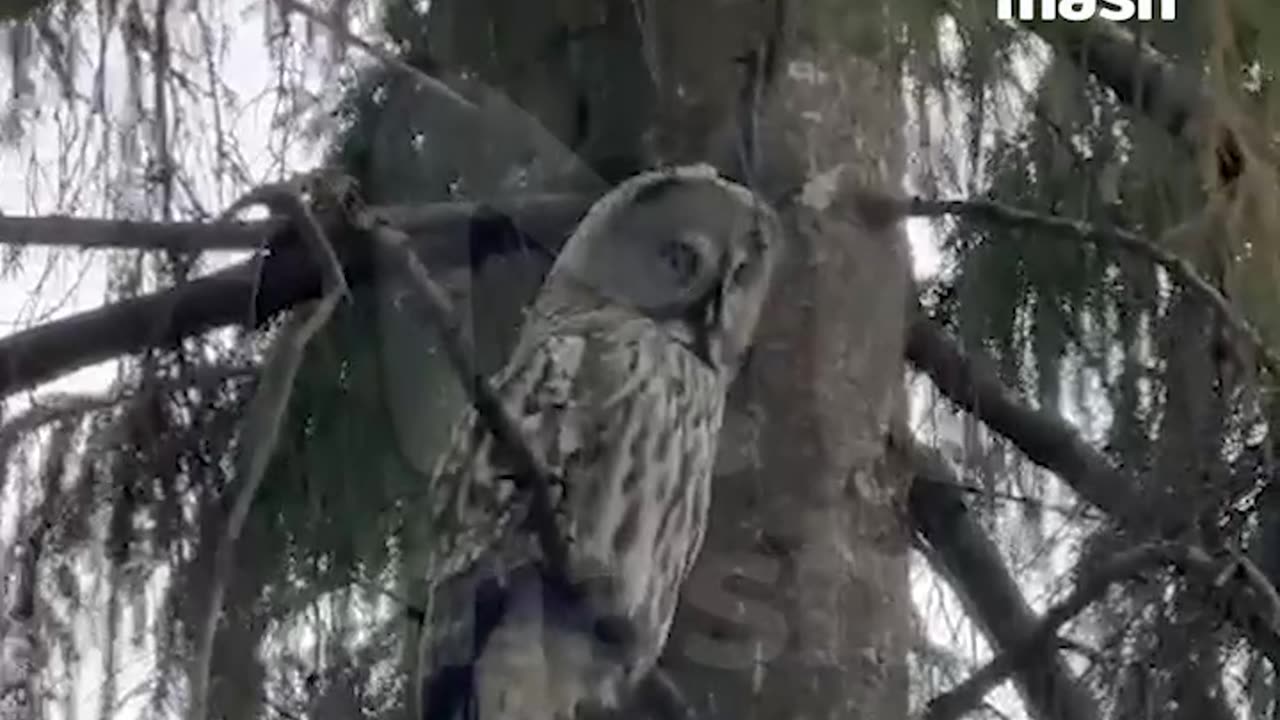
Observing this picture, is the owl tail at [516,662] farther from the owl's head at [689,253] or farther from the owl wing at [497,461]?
the owl's head at [689,253]

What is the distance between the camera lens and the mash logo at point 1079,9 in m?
1.19

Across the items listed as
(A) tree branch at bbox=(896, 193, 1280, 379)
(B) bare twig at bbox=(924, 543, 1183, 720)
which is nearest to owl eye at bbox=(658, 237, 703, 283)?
(A) tree branch at bbox=(896, 193, 1280, 379)

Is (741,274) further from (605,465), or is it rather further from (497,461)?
(497,461)

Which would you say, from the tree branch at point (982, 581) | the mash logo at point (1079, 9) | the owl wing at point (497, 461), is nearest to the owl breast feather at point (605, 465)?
the owl wing at point (497, 461)

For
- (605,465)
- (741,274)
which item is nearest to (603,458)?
(605,465)

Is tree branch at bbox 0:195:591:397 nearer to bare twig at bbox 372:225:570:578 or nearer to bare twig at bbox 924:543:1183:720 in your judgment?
bare twig at bbox 372:225:570:578

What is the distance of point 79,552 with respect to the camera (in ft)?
3.69

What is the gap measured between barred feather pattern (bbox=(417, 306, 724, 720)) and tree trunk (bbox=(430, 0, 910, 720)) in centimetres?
3

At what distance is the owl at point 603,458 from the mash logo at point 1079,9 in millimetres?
166

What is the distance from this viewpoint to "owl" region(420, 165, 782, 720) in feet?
3.76

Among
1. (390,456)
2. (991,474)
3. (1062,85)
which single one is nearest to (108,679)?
(390,456)

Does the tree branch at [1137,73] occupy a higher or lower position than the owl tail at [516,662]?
higher

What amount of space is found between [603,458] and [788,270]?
0.15 metres

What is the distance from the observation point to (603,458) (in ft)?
4.25
